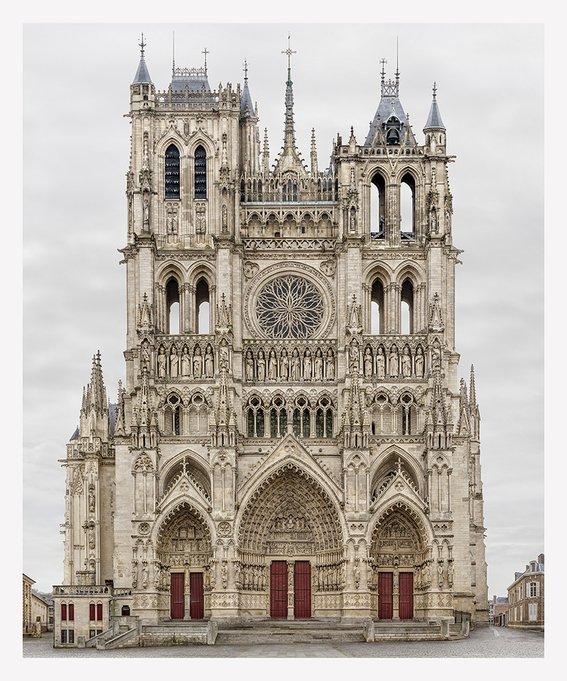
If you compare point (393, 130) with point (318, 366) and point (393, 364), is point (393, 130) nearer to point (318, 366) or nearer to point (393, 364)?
point (393, 364)

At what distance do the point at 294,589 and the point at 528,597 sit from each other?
1429 centimetres

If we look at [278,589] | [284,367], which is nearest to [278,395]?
[284,367]

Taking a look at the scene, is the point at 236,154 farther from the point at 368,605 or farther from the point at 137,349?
the point at 368,605

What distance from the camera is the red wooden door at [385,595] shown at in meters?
69.5

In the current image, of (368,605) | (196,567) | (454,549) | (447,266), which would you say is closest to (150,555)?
(196,567)

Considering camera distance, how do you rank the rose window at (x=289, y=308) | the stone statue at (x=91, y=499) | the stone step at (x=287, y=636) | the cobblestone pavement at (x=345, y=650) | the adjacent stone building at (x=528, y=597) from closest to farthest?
the cobblestone pavement at (x=345, y=650)
the adjacent stone building at (x=528, y=597)
the stone step at (x=287, y=636)
the stone statue at (x=91, y=499)
the rose window at (x=289, y=308)

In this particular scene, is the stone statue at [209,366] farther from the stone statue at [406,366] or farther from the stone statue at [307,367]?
the stone statue at [406,366]

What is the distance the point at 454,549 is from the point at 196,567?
559 inches

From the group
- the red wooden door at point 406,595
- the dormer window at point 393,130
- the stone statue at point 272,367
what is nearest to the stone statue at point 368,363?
the stone statue at point 272,367

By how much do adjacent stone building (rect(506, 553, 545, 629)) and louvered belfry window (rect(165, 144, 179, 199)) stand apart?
29.9 m

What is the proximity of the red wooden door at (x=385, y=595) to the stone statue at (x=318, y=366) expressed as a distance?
11.4 meters

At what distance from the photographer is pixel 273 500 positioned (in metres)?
70.4

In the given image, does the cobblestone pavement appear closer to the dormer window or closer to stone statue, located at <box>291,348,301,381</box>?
stone statue, located at <box>291,348,301,381</box>

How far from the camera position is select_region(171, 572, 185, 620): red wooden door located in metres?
69.6
